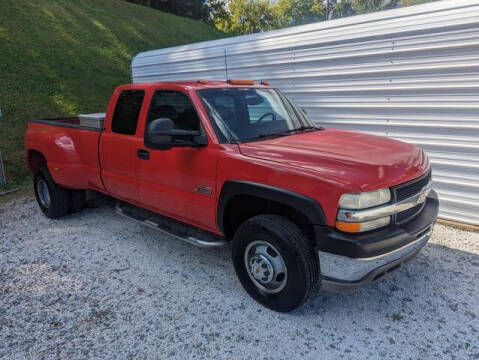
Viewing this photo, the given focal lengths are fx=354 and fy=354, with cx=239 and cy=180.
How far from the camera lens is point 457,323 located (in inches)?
114

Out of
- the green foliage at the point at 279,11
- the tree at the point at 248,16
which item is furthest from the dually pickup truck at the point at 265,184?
the tree at the point at 248,16

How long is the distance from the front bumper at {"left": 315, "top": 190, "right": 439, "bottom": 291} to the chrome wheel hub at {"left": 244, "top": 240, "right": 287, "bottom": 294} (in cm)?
42

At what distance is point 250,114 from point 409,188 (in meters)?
1.68

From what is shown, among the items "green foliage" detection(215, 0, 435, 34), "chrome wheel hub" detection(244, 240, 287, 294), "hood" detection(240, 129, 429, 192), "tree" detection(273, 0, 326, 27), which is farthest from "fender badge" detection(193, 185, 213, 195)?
"tree" detection(273, 0, 326, 27)

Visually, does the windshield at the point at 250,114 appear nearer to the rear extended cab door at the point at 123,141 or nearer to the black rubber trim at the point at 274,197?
the black rubber trim at the point at 274,197

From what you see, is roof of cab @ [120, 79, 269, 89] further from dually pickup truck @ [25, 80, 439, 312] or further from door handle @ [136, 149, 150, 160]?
door handle @ [136, 149, 150, 160]

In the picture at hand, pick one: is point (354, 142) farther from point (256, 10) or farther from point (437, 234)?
point (256, 10)

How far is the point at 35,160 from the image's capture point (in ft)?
18.0

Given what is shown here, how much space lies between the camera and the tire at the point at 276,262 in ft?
8.99

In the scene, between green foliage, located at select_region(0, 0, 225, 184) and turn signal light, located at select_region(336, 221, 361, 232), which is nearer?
turn signal light, located at select_region(336, 221, 361, 232)

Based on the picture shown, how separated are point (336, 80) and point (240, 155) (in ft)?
12.2

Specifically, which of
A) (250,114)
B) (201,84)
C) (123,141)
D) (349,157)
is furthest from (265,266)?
(123,141)

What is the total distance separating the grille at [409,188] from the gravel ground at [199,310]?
1051mm

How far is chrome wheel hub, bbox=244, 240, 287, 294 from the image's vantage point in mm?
2939
